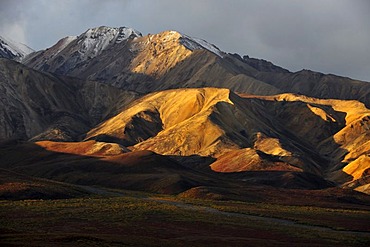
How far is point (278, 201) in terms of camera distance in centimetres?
12800

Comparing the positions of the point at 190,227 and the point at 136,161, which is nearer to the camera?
the point at 190,227

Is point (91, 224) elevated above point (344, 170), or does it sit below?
below

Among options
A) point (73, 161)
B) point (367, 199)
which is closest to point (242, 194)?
point (367, 199)

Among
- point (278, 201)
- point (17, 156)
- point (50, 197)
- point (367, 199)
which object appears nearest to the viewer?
point (50, 197)

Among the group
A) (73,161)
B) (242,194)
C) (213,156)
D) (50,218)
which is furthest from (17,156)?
(50,218)

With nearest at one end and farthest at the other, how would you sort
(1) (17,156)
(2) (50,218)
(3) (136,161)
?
(2) (50,218)
(3) (136,161)
(1) (17,156)

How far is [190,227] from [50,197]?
40318mm

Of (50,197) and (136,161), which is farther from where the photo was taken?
(136,161)

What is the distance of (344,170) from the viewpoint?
628ft

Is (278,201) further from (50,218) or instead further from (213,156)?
(213,156)

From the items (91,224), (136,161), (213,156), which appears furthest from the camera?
(213,156)

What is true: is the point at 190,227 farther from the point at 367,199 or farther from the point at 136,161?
the point at 136,161

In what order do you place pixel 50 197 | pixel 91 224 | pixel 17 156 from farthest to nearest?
pixel 17 156 < pixel 50 197 < pixel 91 224

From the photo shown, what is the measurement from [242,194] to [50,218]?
6057 centimetres
